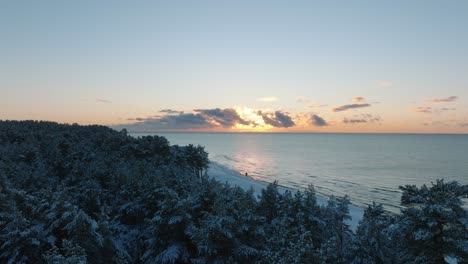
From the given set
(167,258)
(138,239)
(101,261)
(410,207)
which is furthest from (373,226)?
(138,239)

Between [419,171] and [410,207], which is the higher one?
[410,207]

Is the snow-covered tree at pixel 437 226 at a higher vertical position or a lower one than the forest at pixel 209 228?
higher

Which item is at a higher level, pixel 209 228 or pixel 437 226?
pixel 437 226

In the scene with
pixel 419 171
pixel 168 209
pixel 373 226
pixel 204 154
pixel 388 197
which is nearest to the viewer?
pixel 373 226

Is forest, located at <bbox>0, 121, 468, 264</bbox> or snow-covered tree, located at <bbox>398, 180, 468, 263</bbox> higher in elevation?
snow-covered tree, located at <bbox>398, 180, 468, 263</bbox>

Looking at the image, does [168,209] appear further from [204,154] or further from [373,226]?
[204,154]

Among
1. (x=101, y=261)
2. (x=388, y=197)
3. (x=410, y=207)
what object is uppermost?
(x=410, y=207)

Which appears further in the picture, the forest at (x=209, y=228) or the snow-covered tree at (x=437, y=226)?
the forest at (x=209, y=228)

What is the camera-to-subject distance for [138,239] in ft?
89.6

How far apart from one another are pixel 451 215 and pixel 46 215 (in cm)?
2272

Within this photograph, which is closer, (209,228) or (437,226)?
(437,226)

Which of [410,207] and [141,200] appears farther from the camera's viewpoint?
[141,200]

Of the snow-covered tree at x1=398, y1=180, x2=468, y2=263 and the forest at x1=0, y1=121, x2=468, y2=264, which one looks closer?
the snow-covered tree at x1=398, y1=180, x2=468, y2=263

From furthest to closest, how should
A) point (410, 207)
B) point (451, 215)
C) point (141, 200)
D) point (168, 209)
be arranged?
point (141, 200), point (168, 209), point (410, 207), point (451, 215)
